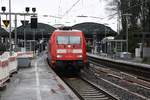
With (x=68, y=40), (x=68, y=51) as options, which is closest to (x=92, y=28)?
(x=68, y=40)

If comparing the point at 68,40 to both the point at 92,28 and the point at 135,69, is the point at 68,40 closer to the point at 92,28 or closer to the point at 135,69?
the point at 135,69

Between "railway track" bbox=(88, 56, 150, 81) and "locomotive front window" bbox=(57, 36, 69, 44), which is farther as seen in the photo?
"locomotive front window" bbox=(57, 36, 69, 44)

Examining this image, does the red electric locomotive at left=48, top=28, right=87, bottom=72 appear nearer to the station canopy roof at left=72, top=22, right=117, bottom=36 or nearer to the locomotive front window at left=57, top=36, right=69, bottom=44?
the locomotive front window at left=57, top=36, right=69, bottom=44

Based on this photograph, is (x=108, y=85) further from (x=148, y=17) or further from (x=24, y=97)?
(x=148, y=17)

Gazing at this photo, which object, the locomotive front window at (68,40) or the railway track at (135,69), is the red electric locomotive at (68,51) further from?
the railway track at (135,69)

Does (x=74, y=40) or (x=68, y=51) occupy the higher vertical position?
(x=74, y=40)

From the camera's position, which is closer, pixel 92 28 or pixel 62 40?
pixel 62 40

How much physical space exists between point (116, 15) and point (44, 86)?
62.9 meters

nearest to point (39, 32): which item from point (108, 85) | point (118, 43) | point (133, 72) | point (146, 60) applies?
point (118, 43)

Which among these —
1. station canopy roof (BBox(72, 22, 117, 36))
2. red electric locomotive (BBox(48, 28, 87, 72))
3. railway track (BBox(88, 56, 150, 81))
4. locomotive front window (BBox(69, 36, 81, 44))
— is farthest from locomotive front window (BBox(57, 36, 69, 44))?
station canopy roof (BBox(72, 22, 117, 36))

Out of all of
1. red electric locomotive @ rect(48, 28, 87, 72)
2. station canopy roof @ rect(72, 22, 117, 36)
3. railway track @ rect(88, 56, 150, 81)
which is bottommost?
railway track @ rect(88, 56, 150, 81)

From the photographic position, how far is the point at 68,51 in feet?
94.1

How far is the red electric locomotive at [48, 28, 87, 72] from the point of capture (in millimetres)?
28391

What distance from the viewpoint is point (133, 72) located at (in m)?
33.2
